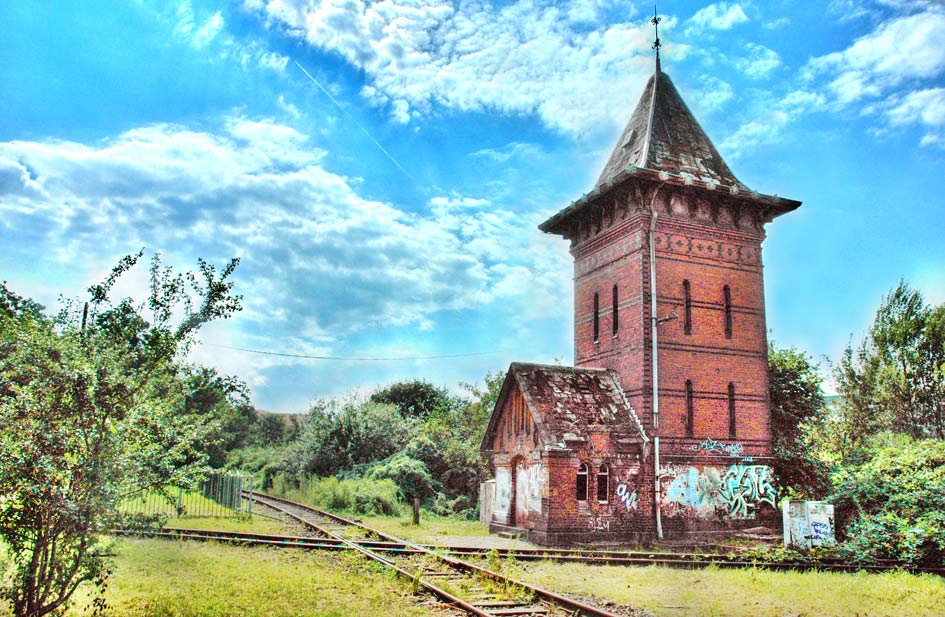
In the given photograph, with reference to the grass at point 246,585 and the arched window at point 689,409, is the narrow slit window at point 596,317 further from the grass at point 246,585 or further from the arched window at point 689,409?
the grass at point 246,585

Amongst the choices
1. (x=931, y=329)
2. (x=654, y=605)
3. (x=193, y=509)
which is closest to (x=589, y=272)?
(x=654, y=605)

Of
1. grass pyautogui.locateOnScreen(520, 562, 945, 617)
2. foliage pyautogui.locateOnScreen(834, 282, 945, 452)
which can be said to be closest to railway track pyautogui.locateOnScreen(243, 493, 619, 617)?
grass pyautogui.locateOnScreen(520, 562, 945, 617)

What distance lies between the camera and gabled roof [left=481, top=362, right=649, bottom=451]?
19406mm

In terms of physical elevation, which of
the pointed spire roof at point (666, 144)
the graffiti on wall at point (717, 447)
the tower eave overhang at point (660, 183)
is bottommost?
the graffiti on wall at point (717, 447)

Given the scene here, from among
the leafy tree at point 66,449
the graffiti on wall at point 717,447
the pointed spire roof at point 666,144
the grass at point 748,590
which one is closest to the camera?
the leafy tree at point 66,449

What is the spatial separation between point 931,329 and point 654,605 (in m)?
30.0

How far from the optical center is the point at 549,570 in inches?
560

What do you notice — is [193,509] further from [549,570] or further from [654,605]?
[654,605]

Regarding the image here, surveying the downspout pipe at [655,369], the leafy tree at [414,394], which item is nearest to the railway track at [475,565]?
the downspout pipe at [655,369]

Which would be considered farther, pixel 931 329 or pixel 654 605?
pixel 931 329

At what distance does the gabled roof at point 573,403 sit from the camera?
19.4 metres

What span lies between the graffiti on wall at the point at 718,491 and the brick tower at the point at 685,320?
0.04 metres

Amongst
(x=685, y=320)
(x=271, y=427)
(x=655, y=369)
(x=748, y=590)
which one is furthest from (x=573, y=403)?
(x=271, y=427)

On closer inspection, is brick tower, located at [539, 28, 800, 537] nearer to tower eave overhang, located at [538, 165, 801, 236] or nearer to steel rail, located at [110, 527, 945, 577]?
tower eave overhang, located at [538, 165, 801, 236]
